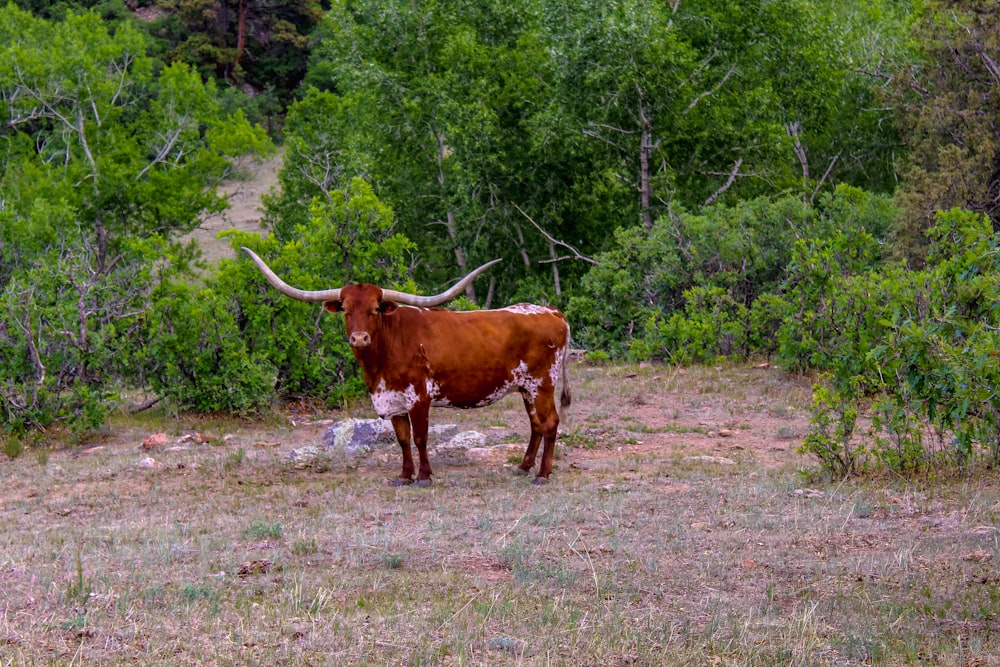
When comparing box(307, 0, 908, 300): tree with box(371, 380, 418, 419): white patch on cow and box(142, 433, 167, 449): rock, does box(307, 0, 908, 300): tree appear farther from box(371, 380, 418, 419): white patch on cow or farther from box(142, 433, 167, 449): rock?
box(371, 380, 418, 419): white patch on cow

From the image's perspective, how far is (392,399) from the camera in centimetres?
1041

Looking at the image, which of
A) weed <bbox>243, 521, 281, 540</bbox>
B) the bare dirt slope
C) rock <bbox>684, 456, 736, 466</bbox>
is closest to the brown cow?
rock <bbox>684, 456, 736, 466</bbox>

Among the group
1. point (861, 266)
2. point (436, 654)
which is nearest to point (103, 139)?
point (861, 266)

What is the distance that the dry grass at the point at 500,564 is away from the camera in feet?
19.5

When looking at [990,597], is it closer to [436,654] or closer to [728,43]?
[436,654]

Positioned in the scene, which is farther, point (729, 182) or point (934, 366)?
point (729, 182)

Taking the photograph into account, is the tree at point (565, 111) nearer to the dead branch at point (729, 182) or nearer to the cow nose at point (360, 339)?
the dead branch at point (729, 182)

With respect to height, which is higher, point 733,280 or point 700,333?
point 733,280

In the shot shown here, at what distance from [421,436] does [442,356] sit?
27.6 inches

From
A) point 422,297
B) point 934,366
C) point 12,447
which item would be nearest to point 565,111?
point 12,447

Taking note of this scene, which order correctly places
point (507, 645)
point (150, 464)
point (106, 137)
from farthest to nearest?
point (106, 137) < point (150, 464) < point (507, 645)

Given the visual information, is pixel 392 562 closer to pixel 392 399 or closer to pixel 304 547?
pixel 304 547

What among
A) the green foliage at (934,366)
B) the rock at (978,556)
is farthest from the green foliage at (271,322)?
A: the rock at (978,556)

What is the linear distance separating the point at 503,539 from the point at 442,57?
20790mm
